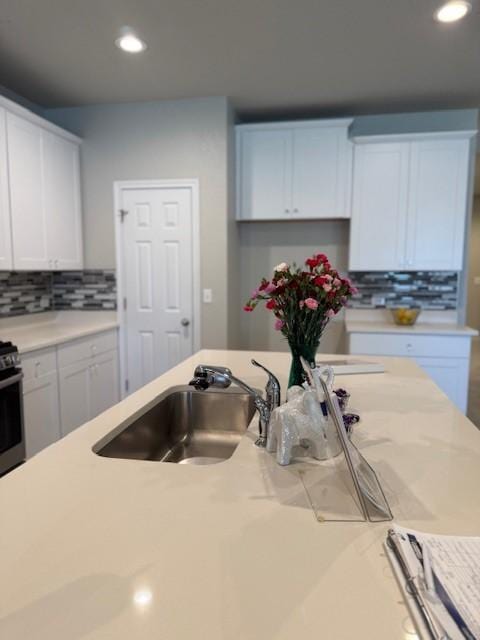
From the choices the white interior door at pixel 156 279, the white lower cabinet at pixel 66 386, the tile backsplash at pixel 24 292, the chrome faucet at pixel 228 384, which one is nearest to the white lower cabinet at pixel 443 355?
the white interior door at pixel 156 279

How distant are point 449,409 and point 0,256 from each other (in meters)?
2.64

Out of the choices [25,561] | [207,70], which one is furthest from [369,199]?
[25,561]

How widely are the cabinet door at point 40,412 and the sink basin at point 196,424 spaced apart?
1252mm

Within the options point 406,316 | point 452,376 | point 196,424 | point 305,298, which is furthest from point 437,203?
point 196,424

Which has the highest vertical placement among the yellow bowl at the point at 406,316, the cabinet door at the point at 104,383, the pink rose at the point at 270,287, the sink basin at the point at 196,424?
the pink rose at the point at 270,287

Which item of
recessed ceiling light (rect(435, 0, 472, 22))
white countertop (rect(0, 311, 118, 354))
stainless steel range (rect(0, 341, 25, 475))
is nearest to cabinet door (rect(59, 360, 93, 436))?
white countertop (rect(0, 311, 118, 354))

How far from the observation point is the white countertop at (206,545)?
0.58 meters

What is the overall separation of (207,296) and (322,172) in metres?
1.41

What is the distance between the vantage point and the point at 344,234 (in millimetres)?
3910

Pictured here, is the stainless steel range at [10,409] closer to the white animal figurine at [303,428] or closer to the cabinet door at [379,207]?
the white animal figurine at [303,428]

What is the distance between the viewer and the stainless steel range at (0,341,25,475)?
2176 millimetres

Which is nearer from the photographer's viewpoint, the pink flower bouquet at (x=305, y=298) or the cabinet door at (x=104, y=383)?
the pink flower bouquet at (x=305, y=298)

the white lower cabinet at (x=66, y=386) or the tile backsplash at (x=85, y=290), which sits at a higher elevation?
the tile backsplash at (x=85, y=290)

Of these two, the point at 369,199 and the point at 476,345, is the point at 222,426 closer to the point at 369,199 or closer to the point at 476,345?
the point at 369,199
